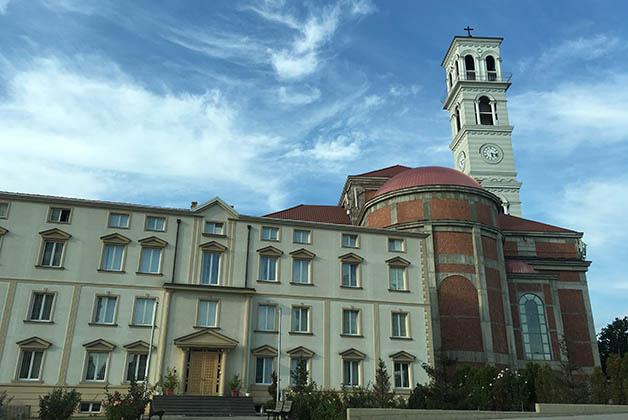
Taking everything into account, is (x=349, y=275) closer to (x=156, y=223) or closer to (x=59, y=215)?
(x=156, y=223)

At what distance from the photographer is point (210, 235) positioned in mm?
35500

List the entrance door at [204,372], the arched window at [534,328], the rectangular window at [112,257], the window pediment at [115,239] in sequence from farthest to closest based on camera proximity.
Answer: the arched window at [534,328], the window pediment at [115,239], the rectangular window at [112,257], the entrance door at [204,372]

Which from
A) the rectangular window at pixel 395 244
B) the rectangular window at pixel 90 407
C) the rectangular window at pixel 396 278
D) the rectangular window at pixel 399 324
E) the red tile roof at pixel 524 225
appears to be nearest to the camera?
the rectangular window at pixel 90 407

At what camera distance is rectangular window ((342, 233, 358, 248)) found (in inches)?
1494

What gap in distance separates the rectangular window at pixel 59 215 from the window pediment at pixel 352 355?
66.2ft

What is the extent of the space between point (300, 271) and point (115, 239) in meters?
12.5

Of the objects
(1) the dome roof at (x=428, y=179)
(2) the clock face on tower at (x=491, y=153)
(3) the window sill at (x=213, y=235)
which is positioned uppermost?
(2) the clock face on tower at (x=491, y=153)

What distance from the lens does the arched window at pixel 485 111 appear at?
78.9 metres

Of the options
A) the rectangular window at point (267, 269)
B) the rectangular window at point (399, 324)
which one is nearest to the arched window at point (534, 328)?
the rectangular window at point (399, 324)

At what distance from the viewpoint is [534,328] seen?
4822cm

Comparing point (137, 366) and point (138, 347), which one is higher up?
point (138, 347)

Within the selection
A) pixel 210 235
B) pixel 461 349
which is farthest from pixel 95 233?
pixel 461 349

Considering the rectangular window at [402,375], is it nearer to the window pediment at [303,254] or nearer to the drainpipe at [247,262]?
the window pediment at [303,254]

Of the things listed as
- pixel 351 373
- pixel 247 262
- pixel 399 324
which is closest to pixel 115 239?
pixel 247 262
